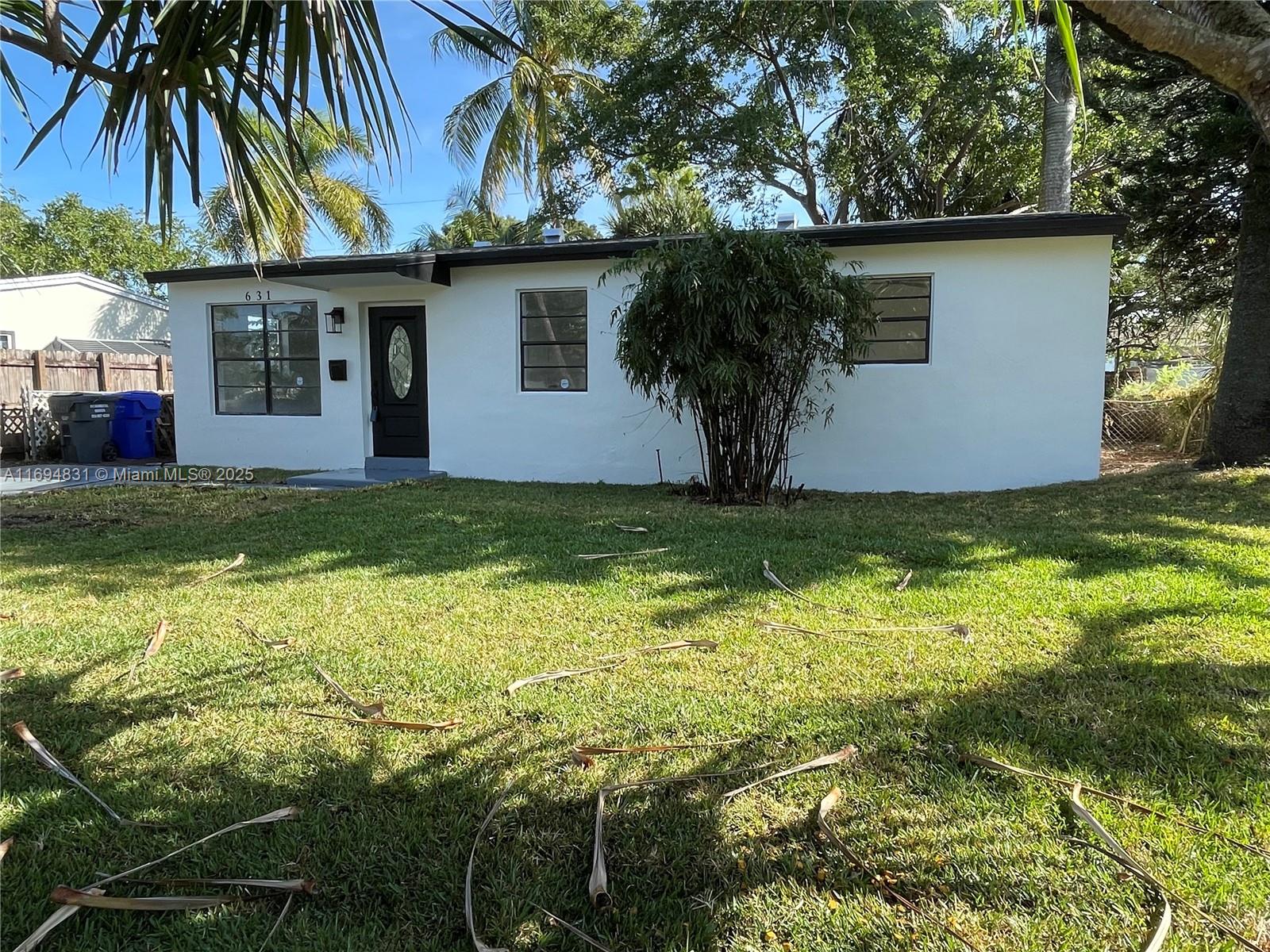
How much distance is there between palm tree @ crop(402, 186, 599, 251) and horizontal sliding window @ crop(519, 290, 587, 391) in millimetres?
11026

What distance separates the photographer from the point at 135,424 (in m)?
11.7

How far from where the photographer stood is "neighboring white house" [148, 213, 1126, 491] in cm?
787

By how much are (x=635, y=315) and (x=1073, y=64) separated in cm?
506

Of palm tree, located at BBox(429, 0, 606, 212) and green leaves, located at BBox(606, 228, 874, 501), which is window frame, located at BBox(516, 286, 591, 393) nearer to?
green leaves, located at BBox(606, 228, 874, 501)

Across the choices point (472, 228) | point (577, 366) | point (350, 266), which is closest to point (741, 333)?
point (577, 366)

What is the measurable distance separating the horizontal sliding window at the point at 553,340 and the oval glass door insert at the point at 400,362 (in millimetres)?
1703

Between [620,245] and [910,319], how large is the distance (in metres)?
3.25

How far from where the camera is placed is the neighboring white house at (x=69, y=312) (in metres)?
19.4

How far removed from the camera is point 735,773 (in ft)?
7.77

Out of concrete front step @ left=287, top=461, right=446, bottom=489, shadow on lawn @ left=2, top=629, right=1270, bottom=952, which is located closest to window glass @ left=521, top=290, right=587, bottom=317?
concrete front step @ left=287, top=461, right=446, bottom=489

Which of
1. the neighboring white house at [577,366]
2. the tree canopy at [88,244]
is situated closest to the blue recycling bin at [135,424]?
the neighboring white house at [577,366]

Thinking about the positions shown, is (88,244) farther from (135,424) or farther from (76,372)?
(135,424)

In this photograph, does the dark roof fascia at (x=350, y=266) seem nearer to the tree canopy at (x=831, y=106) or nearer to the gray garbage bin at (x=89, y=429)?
the gray garbage bin at (x=89, y=429)

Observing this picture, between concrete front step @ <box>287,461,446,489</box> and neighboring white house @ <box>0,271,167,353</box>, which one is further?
neighboring white house @ <box>0,271,167,353</box>
